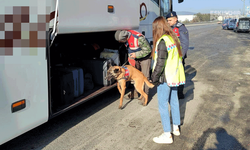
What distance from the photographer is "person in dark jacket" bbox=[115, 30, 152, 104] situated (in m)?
4.87

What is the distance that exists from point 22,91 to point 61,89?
4.18 ft

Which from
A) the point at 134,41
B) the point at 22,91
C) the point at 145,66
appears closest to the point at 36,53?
the point at 22,91

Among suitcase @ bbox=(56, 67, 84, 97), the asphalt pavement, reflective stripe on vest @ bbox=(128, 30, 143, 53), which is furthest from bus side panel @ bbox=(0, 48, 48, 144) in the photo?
reflective stripe on vest @ bbox=(128, 30, 143, 53)

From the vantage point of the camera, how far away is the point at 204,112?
16.1 ft

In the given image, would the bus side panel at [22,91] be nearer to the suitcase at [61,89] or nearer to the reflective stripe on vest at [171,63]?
the suitcase at [61,89]

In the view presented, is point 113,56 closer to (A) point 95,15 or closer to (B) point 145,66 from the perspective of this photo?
(B) point 145,66

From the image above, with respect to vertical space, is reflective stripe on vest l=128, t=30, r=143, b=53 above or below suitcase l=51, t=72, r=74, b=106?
above

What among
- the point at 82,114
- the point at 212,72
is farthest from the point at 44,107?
the point at 212,72

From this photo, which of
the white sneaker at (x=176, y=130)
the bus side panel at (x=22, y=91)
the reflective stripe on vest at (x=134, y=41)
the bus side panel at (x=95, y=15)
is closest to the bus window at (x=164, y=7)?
the bus side panel at (x=95, y=15)

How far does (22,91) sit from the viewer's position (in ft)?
9.29

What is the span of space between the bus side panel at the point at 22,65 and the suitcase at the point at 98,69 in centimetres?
216

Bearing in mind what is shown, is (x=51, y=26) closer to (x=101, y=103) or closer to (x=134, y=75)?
(x=134, y=75)

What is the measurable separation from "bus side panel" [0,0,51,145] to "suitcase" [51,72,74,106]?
0.87 metres

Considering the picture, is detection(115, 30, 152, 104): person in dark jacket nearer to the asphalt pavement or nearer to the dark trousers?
the dark trousers
